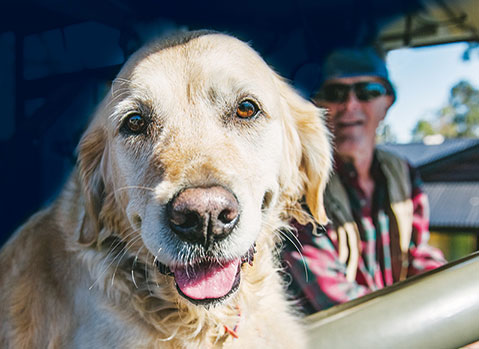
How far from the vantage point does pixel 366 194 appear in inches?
102

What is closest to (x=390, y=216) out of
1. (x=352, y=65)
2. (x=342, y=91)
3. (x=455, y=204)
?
(x=342, y=91)

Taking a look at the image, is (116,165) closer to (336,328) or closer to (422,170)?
(336,328)

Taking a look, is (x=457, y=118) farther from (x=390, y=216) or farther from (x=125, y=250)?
(x=125, y=250)

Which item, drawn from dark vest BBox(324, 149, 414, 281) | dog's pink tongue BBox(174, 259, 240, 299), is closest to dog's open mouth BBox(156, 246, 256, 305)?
dog's pink tongue BBox(174, 259, 240, 299)

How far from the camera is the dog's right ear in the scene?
5.13ft

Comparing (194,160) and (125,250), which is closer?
(194,160)

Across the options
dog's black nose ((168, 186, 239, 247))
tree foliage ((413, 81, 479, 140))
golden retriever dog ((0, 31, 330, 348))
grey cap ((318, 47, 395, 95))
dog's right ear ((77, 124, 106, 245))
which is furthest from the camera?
tree foliage ((413, 81, 479, 140))

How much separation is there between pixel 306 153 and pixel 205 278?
2.57 feet

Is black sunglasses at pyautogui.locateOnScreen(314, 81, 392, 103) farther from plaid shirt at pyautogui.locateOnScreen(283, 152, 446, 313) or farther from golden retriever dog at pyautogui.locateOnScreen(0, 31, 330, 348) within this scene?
golden retriever dog at pyautogui.locateOnScreen(0, 31, 330, 348)

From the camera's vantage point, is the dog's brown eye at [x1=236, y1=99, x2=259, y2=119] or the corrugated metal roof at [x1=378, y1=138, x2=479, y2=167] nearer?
the dog's brown eye at [x1=236, y1=99, x2=259, y2=119]

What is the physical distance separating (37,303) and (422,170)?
3.14 meters

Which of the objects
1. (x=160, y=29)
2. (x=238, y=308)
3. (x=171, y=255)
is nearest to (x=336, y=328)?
(x=238, y=308)

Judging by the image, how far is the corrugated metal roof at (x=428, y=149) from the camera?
10.3 ft

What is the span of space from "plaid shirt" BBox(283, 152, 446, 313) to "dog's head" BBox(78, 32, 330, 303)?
1.74 ft
